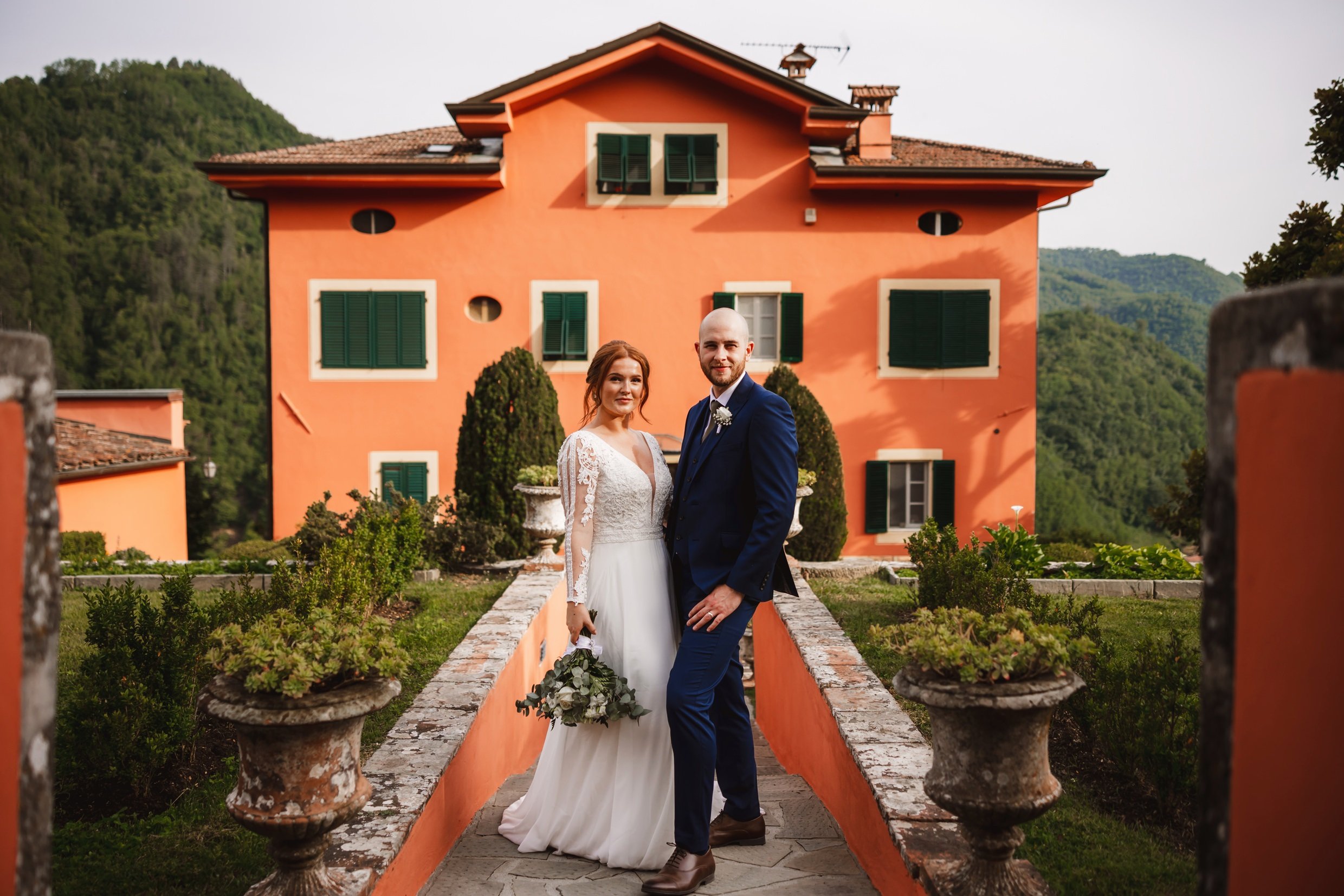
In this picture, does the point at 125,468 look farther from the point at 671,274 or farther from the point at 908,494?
the point at 908,494

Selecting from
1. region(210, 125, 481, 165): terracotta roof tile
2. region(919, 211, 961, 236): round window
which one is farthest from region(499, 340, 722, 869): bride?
region(919, 211, 961, 236): round window

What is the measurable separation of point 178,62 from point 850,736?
50.3m

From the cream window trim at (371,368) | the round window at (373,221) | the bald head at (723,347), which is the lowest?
the bald head at (723,347)

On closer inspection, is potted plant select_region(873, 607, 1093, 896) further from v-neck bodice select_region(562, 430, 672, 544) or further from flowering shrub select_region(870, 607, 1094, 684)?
v-neck bodice select_region(562, 430, 672, 544)

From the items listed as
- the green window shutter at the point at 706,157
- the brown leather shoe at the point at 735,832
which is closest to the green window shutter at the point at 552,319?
the green window shutter at the point at 706,157

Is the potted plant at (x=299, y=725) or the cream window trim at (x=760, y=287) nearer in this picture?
the potted plant at (x=299, y=725)

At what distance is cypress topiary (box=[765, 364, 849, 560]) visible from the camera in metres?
10.4

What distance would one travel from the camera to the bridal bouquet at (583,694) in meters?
3.37

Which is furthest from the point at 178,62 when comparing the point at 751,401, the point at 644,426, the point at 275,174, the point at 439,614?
the point at 751,401

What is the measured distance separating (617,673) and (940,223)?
11318 mm

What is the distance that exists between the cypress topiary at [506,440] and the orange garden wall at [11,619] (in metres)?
7.55

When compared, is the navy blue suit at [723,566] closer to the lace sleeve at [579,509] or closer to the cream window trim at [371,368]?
the lace sleeve at [579,509]

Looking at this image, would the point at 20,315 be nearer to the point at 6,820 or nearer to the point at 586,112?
the point at 586,112

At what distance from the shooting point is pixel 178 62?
43469 mm
